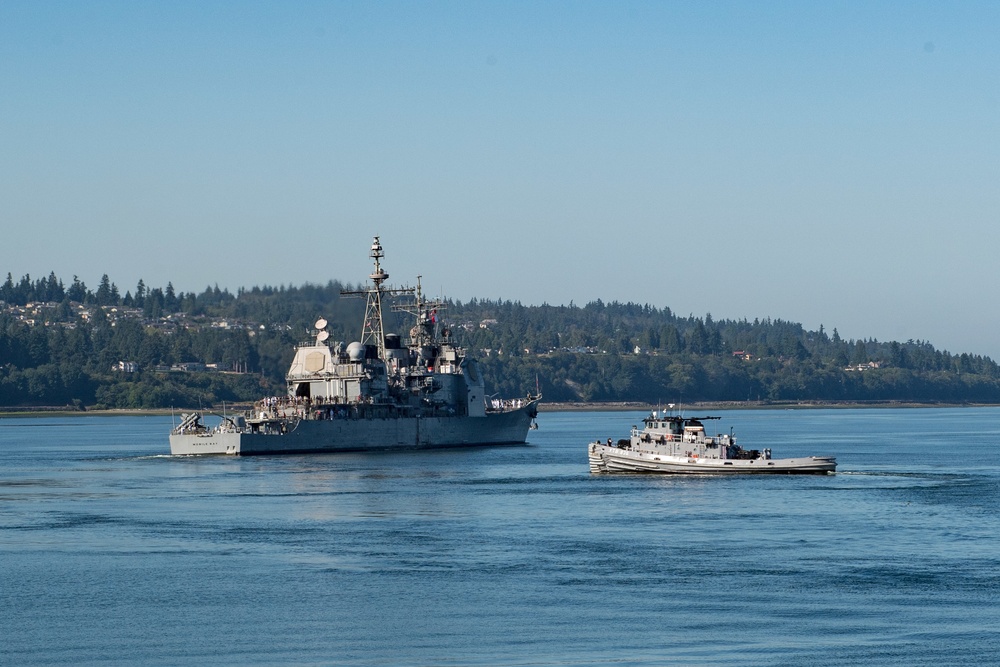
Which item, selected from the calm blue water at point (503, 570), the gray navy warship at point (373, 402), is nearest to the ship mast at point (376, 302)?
the gray navy warship at point (373, 402)

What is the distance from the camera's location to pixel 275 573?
52625mm

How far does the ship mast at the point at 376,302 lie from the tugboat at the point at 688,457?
1470 inches

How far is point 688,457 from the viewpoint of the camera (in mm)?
90812

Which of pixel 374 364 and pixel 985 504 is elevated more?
pixel 374 364

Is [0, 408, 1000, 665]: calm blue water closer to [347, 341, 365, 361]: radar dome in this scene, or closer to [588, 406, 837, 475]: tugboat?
[588, 406, 837, 475]: tugboat

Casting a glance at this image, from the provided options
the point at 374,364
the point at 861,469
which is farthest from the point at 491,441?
the point at 861,469

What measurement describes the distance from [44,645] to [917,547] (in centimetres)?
3244

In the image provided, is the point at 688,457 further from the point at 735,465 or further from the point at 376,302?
the point at 376,302

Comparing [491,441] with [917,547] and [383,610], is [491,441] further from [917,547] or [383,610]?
[383,610]

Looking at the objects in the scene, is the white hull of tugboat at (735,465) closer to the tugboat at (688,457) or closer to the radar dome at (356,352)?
the tugboat at (688,457)

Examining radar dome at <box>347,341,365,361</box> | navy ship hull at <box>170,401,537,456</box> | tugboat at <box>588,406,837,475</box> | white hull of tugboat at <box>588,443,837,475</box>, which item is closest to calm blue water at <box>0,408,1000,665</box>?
white hull of tugboat at <box>588,443,837,475</box>

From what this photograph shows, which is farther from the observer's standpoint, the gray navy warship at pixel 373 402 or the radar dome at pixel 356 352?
the radar dome at pixel 356 352

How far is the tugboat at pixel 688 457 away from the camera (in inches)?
3556

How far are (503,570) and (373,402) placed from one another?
68819mm
